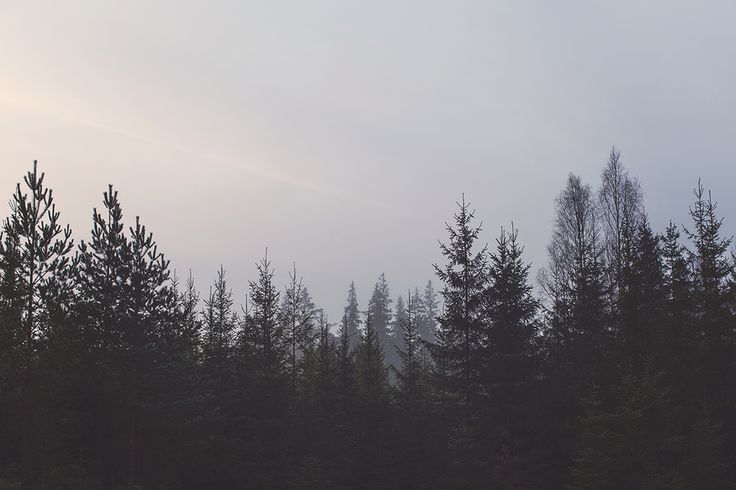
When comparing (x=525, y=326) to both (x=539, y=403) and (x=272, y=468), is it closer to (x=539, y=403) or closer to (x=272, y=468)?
(x=539, y=403)

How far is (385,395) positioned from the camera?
3888 cm

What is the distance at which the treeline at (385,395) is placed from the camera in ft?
68.2

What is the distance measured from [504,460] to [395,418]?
456 inches

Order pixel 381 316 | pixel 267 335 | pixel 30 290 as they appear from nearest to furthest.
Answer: pixel 30 290, pixel 267 335, pixel 381 316

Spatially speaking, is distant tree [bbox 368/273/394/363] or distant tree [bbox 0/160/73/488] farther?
distant tree [bbox 368/273/394/363]

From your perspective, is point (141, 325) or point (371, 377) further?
point (371, 377)

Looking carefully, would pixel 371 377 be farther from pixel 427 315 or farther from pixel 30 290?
pixel 427 315

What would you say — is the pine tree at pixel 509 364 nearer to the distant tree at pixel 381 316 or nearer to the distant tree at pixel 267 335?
the distant tree at pixel 267 335

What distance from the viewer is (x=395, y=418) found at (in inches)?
1443

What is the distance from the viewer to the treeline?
68.2 ft

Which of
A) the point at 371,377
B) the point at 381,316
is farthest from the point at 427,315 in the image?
the point at 371,377

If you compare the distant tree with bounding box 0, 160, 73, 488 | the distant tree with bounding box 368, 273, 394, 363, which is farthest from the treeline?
the distant tree with bounding box 368, 273, 394, 363

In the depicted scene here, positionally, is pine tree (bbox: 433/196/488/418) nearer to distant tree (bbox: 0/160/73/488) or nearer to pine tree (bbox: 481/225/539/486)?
pine tree (bbox: 481/225/539/486)

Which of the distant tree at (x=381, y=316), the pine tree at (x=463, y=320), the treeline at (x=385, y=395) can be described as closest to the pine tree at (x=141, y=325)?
the treeline at (x=385, y=395)
